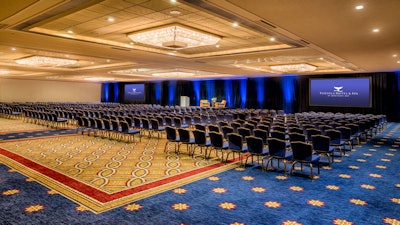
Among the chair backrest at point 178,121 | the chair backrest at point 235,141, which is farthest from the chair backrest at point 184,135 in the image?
the chair backrest at point 178,121

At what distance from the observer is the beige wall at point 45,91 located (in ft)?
95.2

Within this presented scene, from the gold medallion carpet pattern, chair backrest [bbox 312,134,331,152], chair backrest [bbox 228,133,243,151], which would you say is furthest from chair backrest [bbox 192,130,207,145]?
chair backrest [bbox 312,134,331,152]

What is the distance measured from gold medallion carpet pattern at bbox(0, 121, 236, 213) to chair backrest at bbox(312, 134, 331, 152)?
1930 millimetres

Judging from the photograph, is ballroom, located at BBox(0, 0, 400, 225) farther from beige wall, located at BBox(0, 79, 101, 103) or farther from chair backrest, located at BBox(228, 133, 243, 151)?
beige wall, located at BBox(0, 79, 101, 103)

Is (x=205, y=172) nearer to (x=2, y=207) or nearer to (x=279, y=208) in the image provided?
(x=279, y=208)

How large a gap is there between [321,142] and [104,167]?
4702mm

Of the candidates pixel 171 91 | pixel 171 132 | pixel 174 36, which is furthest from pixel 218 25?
pixel 171 91

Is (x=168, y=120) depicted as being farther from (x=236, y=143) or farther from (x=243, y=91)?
(x=243, y=91)

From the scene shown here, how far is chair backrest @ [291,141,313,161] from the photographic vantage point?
5492 mm

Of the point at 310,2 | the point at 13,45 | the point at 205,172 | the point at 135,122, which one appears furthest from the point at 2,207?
the point at 13,45

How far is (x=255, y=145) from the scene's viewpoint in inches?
246

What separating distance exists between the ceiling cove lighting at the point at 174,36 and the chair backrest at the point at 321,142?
4.14 meters

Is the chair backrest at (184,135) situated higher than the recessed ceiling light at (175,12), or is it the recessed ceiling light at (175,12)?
the recessed ceiling light at (175,12)

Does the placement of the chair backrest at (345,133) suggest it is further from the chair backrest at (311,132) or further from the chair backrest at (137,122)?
the chair backrest at (137,122)
